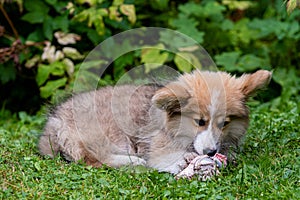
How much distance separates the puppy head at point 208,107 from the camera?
518cm

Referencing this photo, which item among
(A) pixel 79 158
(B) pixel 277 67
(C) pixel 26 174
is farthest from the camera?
(B) pixel 277 67

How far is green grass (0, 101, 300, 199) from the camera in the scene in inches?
181

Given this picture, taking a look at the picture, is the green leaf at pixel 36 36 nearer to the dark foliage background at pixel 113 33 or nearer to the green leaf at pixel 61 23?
the dark foliage background at pixel 113 33

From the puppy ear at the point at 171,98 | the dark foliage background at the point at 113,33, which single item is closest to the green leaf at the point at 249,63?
the dark foliage background at the point at 113,33

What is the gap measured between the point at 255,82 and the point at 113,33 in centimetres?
412

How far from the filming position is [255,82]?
5.41m

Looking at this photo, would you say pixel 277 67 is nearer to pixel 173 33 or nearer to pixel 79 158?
pixel 173 33

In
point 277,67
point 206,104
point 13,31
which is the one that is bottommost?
point 277,67

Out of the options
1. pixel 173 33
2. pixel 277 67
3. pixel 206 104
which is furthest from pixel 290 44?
pixel 206 104

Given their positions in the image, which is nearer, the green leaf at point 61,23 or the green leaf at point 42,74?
the green leaf at point 42,74

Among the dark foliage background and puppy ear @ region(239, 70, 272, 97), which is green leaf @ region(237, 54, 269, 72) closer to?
the dark foliage background

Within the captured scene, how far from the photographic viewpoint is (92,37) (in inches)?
342

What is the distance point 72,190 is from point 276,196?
1.52 metres

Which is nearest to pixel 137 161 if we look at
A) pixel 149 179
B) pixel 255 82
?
pixel 149 179
